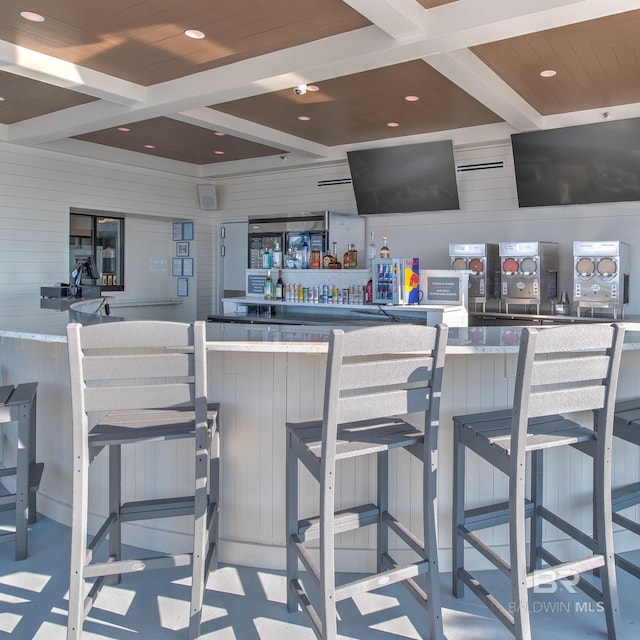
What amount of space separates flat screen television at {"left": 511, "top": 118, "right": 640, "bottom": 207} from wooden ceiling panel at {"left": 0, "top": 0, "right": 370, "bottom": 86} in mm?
2742

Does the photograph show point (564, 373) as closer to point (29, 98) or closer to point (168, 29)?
point (168, 29)

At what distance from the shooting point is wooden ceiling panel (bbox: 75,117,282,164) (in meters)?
5.92

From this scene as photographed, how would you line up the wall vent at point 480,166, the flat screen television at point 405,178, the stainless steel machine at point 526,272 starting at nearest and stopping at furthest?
the stainless steel machine at point 526,272
the wall vent at point 480,166
the flat screen television at point 405,178

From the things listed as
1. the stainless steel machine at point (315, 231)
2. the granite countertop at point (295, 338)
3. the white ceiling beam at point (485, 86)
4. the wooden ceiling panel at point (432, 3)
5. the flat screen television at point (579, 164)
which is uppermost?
the wooden ceiling panel at point (432, 3)

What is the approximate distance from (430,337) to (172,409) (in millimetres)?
→ 1164

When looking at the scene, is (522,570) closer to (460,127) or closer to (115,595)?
(115,595)

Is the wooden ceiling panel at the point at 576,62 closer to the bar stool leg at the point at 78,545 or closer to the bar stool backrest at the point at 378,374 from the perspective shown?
the bar stool backrest at the point at 378,374

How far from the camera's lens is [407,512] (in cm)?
260

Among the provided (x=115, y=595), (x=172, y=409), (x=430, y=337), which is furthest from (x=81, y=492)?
(x=430, y=337)

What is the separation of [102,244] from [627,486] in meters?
6.52

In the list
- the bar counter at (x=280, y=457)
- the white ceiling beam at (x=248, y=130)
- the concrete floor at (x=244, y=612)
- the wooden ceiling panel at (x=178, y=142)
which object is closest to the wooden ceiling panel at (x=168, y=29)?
the white ceiling beam at (x=248, y=130)

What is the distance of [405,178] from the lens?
646 cm

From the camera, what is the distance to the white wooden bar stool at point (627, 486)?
234cm

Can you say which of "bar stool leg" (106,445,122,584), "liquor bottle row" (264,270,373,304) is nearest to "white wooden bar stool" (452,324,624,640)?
"bar stool leg" (106,445,122,584)
